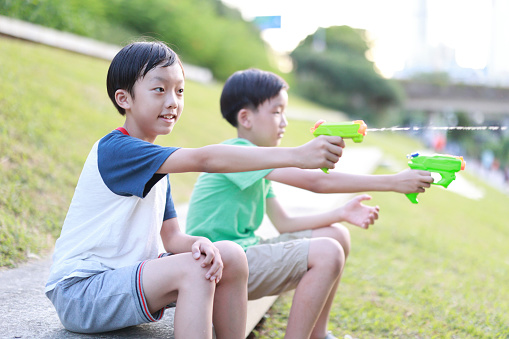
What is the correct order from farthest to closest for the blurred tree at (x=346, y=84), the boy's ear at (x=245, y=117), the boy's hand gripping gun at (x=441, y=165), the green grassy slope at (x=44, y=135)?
the blurred tree at (x=346, y=84) → the green grassy slope at (x=44, y=135) → the boy's ear at (x=245, y=117) → the boy's hand gripping gun at (x=441, y=165)

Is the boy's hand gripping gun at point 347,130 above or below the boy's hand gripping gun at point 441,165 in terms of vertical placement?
above

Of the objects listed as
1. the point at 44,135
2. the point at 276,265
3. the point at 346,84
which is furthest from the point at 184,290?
the point at 346,84

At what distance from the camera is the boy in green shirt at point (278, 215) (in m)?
2.10

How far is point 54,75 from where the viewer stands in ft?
19.0

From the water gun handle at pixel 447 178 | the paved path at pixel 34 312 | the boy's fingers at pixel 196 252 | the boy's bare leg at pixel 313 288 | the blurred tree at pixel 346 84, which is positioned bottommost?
the paved path at pixel 34 312

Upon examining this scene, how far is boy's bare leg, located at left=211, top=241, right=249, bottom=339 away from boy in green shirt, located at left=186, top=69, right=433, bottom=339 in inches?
12.5

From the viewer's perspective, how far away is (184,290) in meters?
1.63

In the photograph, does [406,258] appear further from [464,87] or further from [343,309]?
[464,87]

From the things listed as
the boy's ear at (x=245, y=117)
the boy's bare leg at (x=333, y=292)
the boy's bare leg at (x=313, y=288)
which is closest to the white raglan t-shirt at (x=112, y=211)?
the boy's bare leg at (x=313, y=288)

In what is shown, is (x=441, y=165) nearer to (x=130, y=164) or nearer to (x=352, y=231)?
(x=130, y=164)

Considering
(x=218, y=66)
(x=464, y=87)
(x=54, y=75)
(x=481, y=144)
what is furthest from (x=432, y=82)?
(x=54, y=75)

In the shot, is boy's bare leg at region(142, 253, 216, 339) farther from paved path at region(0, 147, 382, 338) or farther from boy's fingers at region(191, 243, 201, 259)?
paved path at region(0, 147, 382, 338)

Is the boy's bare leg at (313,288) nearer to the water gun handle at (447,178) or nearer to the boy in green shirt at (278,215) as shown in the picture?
the boy in green shirt at (278,215)

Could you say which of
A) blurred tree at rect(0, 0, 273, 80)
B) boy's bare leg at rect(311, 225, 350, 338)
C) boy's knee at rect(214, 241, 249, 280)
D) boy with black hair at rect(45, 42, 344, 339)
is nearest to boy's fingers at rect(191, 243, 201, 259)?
boy with black hair at rect(45, 42, 344, 339)
